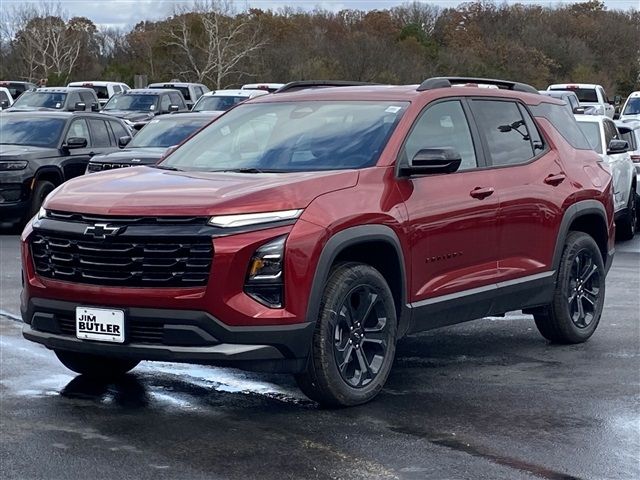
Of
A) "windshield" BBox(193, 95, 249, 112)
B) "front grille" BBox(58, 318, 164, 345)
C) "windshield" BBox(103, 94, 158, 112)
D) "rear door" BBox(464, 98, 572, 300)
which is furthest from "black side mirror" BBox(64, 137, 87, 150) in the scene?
"windshield" BBox(103, 94, 158, 112)

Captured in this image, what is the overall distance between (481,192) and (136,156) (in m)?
8.79

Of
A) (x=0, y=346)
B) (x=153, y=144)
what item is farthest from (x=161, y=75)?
(x=0, y=346)

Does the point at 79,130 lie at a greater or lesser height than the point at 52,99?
greater

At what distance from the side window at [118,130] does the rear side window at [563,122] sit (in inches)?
436

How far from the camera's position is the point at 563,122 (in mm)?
9008

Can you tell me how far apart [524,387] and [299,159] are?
6.41ft

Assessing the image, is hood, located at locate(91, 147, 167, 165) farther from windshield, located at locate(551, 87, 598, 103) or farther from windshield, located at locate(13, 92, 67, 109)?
windshield, located at locate(551, 87, 598, 103)

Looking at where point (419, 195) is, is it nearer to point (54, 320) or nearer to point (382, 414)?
point (382, 414)

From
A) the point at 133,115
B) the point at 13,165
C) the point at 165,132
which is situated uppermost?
the point at 165,132

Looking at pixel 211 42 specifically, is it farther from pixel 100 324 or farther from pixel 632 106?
pixel 100 324

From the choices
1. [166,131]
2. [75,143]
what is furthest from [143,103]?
[166,131]

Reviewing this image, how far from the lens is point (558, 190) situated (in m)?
8.43

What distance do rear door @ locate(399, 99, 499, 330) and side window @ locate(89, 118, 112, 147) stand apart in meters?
11.4

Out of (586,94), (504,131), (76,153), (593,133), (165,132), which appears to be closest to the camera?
(504,131)
